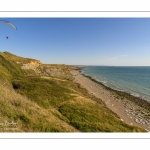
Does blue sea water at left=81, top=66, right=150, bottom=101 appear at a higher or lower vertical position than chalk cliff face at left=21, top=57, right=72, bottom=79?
lower

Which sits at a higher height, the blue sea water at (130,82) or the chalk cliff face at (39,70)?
the chalk cliff face at (39,70)

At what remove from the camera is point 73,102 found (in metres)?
→ 13.2

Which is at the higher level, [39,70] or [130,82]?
[39,70]

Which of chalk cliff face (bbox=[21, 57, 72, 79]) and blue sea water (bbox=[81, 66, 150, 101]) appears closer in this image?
blue sea water (bbox=[81, 66, 150, 101])

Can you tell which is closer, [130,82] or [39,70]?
[130,82]

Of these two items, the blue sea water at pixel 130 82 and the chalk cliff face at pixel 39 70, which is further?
Result: the chalk cliff face at pixel 39 70
